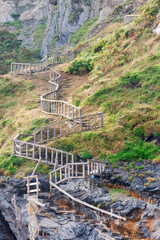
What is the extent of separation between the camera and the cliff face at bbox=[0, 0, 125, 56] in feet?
156

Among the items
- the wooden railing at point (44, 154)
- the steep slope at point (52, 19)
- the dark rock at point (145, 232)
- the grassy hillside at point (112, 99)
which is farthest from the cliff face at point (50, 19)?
the dark rock at point (145, 232)

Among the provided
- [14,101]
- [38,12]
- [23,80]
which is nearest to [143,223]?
[14,101]

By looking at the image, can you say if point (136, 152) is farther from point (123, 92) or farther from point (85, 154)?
point (123, 92)

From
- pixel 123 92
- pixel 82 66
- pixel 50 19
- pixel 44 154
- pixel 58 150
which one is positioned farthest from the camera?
pixel 50 19

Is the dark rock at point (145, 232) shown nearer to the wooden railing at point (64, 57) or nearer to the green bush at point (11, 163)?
the green bush at point (11, 163)

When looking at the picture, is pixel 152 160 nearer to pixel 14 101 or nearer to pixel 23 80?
pixel 14 101

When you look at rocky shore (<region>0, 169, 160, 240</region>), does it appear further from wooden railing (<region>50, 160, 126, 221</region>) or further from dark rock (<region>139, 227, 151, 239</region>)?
wooden railing (<region>50, 160, 126, 221</region>)

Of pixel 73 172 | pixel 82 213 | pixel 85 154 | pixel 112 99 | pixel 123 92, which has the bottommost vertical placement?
pixel 82 213

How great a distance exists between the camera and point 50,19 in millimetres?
50969

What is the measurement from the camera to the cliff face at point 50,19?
47562 millimetres

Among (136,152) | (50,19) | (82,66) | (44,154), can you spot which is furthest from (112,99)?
(50,19)

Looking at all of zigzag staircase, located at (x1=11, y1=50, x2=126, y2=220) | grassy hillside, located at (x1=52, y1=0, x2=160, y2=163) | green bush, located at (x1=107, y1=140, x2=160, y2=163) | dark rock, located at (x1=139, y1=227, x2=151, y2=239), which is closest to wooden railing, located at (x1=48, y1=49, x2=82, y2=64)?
grassy hillside, located at (x1=52, y1=0, x2=160, y2=163)

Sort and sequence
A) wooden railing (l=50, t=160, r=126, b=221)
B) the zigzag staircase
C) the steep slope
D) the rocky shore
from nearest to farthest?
the rocky shore, wooden railing (l=50, t=160, r=126, b=221), the zigzag staircase, the steep slope

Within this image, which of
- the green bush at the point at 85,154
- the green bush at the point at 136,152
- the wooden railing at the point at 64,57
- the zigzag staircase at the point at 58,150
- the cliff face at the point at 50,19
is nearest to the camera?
the zigzag staircase at the point at 58,150
